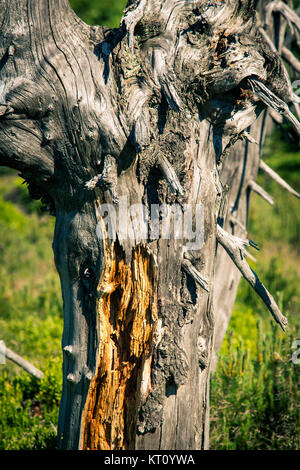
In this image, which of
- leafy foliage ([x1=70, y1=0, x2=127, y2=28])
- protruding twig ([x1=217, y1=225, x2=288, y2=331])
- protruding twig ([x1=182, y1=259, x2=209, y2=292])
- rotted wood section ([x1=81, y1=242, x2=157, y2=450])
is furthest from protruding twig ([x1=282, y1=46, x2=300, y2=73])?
leafy foliage ([x1=70, y1=0, x2=127, y2=28])

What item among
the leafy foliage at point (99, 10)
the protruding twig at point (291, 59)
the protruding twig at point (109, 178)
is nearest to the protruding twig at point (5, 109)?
the protruding twig at point (109, 178)

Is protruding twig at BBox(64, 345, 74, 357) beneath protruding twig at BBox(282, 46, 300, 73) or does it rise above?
beneath

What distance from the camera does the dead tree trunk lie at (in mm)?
2205

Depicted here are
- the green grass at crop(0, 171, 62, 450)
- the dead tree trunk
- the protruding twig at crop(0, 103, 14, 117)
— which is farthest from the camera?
the green grass at crop(0, 171, 62, 450)

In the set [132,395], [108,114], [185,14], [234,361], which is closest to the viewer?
[108,114]

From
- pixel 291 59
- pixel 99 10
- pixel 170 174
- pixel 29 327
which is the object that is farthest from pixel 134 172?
pixel 99 10

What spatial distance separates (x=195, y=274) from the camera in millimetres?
2492

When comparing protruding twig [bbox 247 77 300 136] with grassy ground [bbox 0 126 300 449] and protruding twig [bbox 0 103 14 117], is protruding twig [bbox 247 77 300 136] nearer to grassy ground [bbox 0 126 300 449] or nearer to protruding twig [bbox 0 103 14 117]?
protruding twig [bbox 0 103 14 117]

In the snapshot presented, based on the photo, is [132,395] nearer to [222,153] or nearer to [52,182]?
[52,182]

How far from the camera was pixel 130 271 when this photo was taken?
96.6 inches

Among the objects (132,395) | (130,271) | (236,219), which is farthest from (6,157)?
(236,219)

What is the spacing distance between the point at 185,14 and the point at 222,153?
828mm

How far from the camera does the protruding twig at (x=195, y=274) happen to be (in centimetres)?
248

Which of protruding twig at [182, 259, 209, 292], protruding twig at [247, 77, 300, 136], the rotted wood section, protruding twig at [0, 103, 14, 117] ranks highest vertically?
protruding twig at [247, 77, 300, 136]
